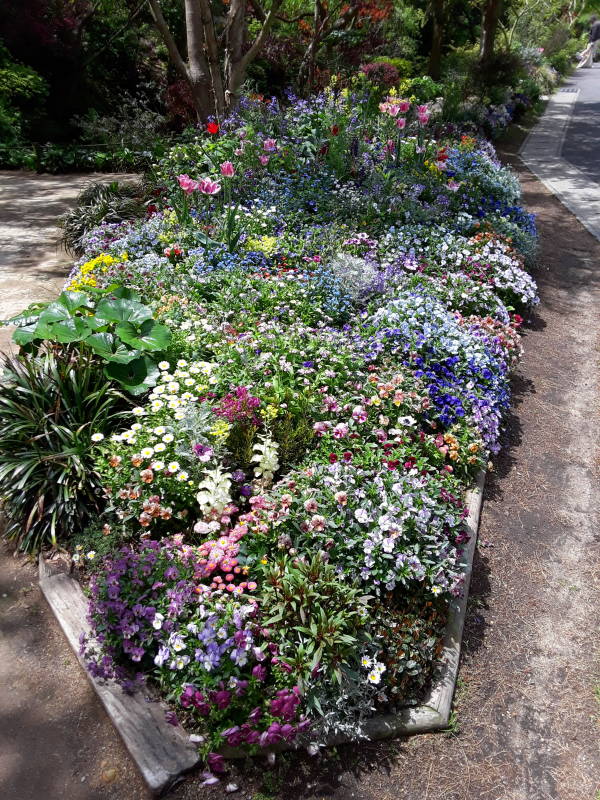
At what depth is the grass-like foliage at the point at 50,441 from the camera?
129 inches

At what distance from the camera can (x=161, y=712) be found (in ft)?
8.25

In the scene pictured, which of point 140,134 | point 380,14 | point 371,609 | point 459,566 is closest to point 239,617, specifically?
point 371,609

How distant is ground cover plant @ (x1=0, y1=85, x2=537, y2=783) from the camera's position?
8.45 ft

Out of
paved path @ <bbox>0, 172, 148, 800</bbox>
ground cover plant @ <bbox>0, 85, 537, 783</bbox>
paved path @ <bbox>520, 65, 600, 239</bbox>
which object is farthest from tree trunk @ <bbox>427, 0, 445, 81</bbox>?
paved path @ <bbox>0, 172, 148, 800</bbox>

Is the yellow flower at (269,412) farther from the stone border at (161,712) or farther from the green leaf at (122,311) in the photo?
the stone border at (161,712)

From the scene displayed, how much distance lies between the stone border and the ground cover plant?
6 cm

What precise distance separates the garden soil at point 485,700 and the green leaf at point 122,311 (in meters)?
1.58

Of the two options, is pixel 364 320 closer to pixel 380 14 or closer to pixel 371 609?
pixel 371 609

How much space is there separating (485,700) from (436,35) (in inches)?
707

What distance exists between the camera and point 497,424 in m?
4.24

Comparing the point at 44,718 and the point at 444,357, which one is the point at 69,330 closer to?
the point at 44,718

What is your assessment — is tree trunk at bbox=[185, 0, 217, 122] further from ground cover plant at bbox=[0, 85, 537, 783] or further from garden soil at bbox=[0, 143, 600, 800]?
garden soil at bbox=[0, 143, 600, 800]

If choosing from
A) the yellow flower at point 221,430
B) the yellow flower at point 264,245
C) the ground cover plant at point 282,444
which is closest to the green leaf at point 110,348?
the ground cover plant at point 282,444

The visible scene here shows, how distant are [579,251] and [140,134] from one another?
7688 mm
